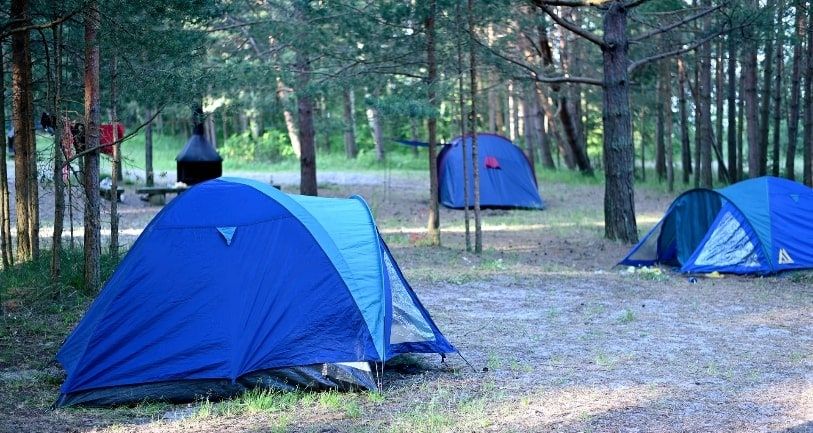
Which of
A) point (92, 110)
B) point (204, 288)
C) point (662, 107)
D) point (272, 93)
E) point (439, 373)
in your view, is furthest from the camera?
point (662, 107)

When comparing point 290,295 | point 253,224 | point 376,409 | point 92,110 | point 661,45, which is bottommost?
point 376,409

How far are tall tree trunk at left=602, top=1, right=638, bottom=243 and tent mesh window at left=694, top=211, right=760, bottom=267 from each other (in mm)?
2751

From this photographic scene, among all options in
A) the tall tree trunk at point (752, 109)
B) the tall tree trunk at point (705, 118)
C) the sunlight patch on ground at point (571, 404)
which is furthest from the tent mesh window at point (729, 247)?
the tall tree trunk at point (705, 118)

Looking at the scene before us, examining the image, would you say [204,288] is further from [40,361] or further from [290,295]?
[40,361]

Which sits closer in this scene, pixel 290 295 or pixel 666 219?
pixel 290 295

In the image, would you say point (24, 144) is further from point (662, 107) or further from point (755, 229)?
point (662, 107)

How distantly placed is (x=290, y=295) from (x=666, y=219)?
28.9 feet

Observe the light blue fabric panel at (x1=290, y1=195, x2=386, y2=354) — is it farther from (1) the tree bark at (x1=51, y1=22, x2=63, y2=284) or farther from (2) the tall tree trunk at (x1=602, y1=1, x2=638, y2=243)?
(2) the tall tree trunk at (x1=602, y1=1, x2=638, y2=243)

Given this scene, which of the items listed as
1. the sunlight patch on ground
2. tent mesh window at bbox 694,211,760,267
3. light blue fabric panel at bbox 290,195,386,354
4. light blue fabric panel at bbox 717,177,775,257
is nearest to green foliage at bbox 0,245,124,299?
light blue fabric panel at bbox 290,195,386,354

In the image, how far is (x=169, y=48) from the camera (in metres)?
9.45

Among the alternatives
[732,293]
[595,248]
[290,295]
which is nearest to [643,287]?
[732,293]

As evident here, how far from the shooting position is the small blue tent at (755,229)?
12.2 metres

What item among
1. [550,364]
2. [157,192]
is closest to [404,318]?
[550,364]

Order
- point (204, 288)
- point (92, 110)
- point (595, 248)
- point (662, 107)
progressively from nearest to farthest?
1. point (204, 288)
2. point (92, 110)
3. point (595, 248)
4. point (662, 107)
